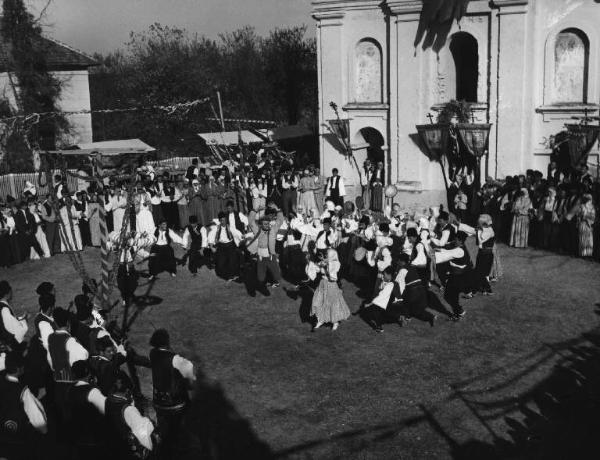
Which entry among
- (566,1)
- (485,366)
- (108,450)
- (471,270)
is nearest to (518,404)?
(485,366)

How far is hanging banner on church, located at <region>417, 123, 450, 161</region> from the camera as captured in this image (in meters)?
20.8

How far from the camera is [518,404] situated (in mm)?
9859

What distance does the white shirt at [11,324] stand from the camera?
1055 centimetres

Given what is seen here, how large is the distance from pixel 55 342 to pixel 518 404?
6.05m

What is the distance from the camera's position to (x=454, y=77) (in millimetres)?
21516

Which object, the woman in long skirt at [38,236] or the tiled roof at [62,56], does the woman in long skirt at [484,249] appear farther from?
the tiled roof at [62,56]

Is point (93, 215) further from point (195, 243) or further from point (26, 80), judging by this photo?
point (26, 80)

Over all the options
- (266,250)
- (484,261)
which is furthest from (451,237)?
(266,250)

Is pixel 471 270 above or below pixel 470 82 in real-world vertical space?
below

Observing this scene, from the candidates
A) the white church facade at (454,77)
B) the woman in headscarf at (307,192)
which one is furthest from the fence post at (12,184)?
the woman in headscarf at (307,192)

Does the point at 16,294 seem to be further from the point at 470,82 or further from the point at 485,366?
the point at 470,82

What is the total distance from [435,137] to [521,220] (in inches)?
176

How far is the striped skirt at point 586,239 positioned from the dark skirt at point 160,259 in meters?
9.09

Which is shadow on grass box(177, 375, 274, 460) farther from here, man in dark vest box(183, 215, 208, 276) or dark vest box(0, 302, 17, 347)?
man in dark vest box(183, 215, 208, 276)
